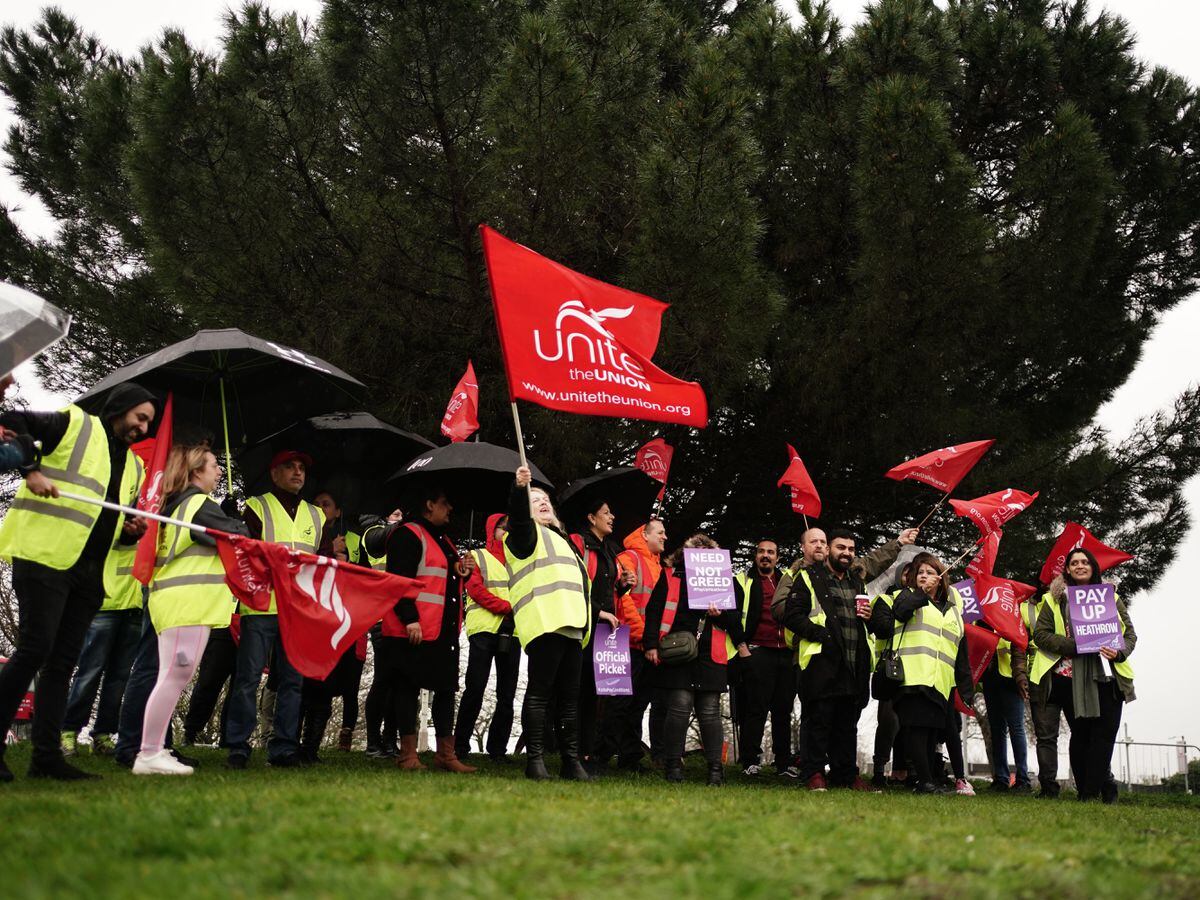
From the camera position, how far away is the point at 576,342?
7.35m

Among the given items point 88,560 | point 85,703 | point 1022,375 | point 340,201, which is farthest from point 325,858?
point 1022,375

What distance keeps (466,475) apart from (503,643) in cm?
209

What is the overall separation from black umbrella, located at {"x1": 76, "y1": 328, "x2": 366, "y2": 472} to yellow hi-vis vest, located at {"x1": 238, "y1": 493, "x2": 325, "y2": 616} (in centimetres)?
62

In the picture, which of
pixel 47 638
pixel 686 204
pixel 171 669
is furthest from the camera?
pixel 686 204

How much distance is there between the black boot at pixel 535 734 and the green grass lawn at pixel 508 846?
79 centimetres

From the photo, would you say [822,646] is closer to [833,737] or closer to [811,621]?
[811,621]

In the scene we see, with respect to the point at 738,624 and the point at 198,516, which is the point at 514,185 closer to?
the point at 738,624

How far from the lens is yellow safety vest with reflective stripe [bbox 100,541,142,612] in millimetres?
7512

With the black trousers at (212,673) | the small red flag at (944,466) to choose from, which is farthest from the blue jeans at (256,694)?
the small red flag at (944,466)

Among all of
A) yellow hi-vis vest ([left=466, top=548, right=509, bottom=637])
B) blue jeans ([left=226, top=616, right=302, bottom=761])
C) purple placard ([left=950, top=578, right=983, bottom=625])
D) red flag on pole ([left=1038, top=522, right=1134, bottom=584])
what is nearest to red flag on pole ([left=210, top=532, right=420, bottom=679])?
blue jeans ([left=226, top=616, right=302, bottom=761])

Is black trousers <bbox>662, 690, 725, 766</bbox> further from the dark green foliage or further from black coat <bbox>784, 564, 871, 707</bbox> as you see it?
the dark green foliage

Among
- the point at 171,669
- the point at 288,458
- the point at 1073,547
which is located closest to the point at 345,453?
the point at 288,458

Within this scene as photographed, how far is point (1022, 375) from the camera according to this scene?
1441 cm

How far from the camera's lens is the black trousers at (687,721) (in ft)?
26.8
